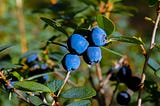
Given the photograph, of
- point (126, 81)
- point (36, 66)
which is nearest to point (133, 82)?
point (126, 81)

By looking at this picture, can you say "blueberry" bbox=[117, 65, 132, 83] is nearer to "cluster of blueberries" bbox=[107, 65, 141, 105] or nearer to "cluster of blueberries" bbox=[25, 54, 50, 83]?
"cluster of blueberries" bbox=[107, 65, 141, 105]

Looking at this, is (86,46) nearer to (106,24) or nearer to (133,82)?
(106,24)

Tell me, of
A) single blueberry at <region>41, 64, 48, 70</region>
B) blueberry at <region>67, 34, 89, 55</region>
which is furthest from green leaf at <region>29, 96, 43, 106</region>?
single blueberry at <region>41, 64, 48, 70</region>

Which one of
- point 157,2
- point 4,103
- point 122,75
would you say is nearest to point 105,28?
point 157,2

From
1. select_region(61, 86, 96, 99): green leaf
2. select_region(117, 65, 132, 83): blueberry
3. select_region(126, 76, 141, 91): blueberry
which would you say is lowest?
select_region(126, 76, 141, 91): blueberry

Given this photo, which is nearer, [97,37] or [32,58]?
[97,37]

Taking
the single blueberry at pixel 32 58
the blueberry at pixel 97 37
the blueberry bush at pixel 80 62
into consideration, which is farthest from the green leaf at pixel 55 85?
the single blueberry at pixel 32 58

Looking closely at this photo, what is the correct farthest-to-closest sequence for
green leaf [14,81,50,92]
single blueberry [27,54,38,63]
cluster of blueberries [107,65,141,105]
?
single blueberry [27,54,38,63]
cluster of blueberries [107,65,141,105]
green leaf [14,81,50,92]
